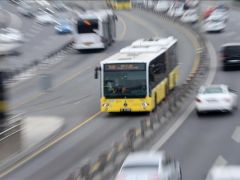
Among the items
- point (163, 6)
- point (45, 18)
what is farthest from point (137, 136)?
point (163, 6)

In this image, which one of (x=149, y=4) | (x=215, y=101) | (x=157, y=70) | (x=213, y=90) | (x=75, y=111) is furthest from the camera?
(x=149, y=4)

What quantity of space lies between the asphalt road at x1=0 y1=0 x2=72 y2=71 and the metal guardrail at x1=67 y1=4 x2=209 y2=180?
13804 millimetres

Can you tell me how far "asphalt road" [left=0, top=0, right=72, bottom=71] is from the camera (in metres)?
61.1

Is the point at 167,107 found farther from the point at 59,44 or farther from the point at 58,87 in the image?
the point at 59,44

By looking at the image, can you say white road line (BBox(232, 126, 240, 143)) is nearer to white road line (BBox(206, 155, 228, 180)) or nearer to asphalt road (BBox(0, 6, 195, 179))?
white road line (BBox(206, 155, 228, 180))

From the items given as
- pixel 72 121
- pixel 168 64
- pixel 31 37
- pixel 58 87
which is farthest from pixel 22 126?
pixel 31 37

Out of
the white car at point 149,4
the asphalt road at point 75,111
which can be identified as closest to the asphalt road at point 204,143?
the asphalt road at point 75,111

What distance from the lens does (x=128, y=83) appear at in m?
36.2

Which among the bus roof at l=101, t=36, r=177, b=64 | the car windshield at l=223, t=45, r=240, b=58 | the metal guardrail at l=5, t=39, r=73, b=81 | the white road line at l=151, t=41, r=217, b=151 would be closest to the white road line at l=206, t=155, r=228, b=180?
the white road line at l=151, t=41, r=217, b=151

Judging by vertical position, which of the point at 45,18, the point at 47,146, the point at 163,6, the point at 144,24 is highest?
the point at 163,6

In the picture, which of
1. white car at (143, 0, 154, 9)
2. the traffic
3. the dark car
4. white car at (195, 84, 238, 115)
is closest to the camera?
the traffic

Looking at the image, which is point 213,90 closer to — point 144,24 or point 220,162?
point 220,162

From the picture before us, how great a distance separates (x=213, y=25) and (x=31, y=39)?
18568mm

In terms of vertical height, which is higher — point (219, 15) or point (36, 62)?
point (219, 15)
